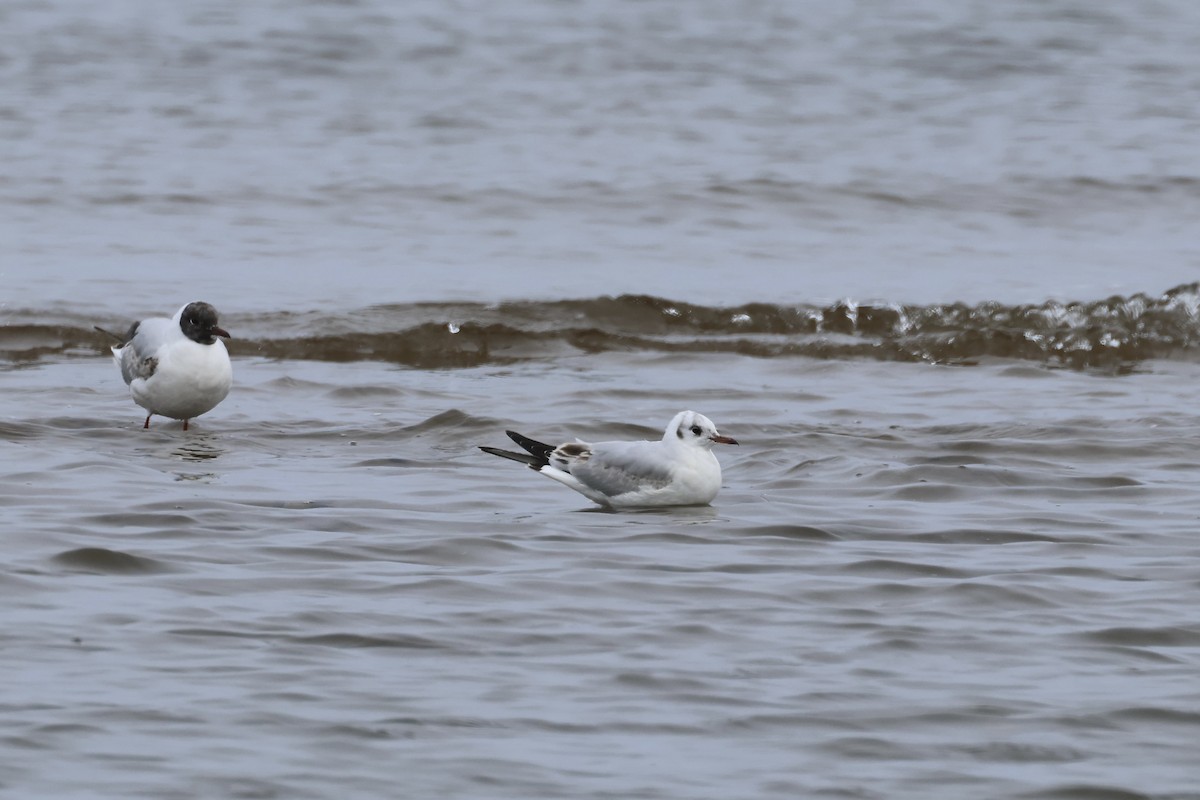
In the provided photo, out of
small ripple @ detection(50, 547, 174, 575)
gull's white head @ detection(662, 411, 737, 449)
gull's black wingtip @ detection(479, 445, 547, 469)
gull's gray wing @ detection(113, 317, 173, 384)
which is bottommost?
small ripple @ detection(50, 547, 174, 575)

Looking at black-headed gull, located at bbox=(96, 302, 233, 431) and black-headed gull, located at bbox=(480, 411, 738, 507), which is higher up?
black-headed gull, located at bbox=(96, 302, 233, 431)

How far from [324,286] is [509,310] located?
1.63 m

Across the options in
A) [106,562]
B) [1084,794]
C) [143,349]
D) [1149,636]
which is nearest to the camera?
[1084,794]

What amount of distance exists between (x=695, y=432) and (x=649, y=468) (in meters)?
0.26

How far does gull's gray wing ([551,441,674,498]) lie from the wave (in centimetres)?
518

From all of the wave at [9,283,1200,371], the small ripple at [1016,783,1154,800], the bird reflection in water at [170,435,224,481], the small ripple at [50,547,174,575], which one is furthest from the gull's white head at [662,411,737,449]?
the wave at [9,283,1200,371]

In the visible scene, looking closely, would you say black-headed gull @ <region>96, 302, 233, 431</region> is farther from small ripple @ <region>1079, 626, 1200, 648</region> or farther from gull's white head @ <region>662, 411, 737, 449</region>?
small ripple @ <region>1079, 626, 1200, 648</region>

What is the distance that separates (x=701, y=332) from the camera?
14695 mm

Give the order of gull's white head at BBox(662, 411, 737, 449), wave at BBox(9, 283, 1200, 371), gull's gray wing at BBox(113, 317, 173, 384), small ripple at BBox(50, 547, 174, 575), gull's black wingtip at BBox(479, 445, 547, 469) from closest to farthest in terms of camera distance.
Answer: small ripple at BBox(50, 547, 174, 575), gull's white head at BBox(662, 411, 737, 449), gull's black wingtip at BBox(479, 445, 547, 469), gull's gray wing at BBox(113, 317, 173, 384), wave at BBox(9, 283, 1200, 371)

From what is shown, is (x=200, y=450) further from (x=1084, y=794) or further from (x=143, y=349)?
(x=1084, y=794)

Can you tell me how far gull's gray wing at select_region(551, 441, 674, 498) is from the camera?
329 inches

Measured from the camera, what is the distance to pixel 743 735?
5.08m

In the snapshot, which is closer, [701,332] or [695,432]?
[695,432]

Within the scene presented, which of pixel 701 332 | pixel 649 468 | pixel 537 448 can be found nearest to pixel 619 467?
pixel 649 468
